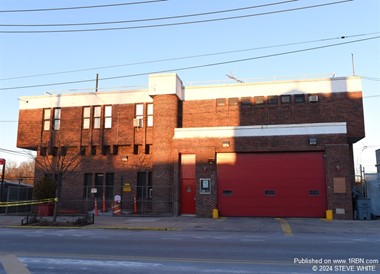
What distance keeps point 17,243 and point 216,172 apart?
1427cm

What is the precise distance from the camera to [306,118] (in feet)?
89.8

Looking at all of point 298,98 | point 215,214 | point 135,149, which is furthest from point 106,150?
point 298,98

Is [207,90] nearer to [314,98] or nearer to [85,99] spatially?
[314,98]

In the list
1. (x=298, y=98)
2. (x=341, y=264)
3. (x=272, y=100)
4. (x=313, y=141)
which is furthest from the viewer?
(x=272, y=100)

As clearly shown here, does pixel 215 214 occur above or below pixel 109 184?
below

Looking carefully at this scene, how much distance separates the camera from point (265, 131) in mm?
24359

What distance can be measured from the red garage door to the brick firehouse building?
0.06m

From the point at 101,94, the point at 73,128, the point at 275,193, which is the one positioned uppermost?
the point at 101,94

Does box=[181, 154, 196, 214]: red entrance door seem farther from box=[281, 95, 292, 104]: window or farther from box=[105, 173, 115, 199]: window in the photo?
box=[281, 95, 292, 104]: window

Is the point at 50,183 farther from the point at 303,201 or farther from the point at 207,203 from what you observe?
the point at 303,201

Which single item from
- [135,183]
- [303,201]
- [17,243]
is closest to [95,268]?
[17,243]

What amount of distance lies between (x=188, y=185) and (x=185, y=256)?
51.8 ft

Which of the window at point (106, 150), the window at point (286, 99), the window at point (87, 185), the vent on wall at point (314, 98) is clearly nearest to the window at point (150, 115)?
the window at point (106, 150)

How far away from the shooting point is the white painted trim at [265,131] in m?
23.6
